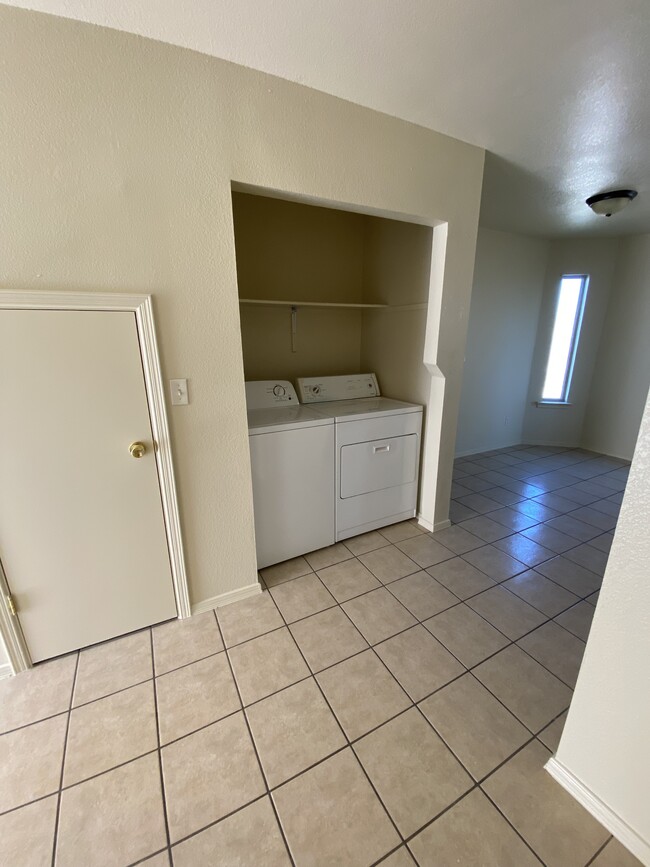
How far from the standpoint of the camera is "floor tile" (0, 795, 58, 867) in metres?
1.02

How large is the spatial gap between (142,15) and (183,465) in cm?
167

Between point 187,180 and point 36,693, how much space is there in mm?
2258

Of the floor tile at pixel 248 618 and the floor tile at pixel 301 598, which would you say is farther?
the floor tile at pixel 301 598

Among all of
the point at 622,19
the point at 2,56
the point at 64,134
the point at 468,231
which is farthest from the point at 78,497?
the point at 622,19

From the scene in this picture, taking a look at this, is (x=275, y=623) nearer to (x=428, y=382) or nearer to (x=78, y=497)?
(x=78, y=497)

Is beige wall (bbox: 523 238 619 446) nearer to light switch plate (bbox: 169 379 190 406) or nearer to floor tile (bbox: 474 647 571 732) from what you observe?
floor tile (bbox: 474 647 571 732)

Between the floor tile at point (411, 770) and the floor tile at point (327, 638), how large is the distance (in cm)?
36

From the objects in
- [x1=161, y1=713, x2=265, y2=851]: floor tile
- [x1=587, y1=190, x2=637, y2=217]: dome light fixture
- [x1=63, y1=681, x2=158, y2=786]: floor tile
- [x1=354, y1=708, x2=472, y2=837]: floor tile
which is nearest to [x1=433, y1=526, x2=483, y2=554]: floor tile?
[x1=354, y1=708, x2=472, y2=837]: floor tile

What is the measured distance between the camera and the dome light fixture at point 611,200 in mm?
2602

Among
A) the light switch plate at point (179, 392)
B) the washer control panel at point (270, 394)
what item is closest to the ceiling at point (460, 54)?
the light switch plate at point (179, 392)

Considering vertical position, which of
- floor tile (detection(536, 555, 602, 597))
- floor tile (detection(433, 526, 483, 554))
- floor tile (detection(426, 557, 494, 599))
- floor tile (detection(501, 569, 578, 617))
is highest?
floor tile (detection(426, 557, 494, 599))

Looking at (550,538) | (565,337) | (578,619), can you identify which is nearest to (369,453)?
(578,619)

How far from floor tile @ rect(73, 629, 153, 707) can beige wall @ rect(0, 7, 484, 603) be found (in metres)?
0.34

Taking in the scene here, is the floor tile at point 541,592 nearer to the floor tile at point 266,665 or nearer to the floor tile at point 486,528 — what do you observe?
the floor tile at point 486,528
